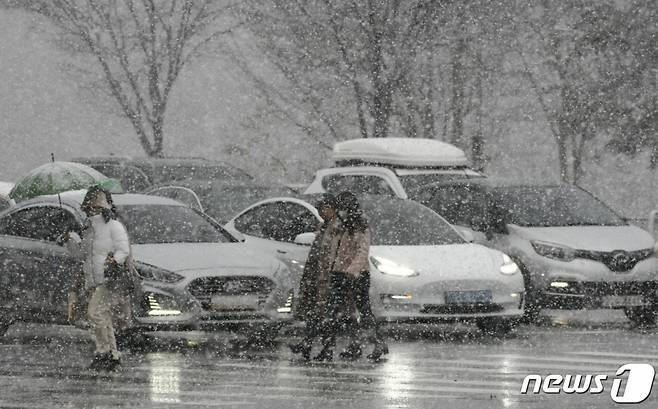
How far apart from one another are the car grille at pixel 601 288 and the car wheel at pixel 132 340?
4.78 metres

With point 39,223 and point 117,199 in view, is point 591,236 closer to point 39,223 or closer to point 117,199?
point 117,199

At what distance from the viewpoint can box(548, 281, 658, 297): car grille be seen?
1922cm

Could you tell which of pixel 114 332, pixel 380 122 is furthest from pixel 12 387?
pixel 380 122

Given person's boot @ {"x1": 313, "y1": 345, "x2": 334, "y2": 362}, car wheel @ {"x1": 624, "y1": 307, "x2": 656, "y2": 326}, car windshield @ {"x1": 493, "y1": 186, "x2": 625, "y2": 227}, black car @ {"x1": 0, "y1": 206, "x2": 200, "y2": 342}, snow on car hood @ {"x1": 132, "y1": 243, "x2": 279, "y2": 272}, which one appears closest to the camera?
person's boot @ {"x1": 313, "y1": 345, "x2": 334, "y2": 362}

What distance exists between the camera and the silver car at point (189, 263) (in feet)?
54.0

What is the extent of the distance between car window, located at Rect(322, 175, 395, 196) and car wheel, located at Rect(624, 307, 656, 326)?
3.69 metres

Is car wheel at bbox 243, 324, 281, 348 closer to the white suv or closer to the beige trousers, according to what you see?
the beige trousers

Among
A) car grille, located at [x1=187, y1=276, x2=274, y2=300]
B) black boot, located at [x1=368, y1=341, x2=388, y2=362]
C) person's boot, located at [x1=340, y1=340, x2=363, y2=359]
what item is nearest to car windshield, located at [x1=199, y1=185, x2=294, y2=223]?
car grille, located at [x1=187, y1=276, x2=274, y2=300]

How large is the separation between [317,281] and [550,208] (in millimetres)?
5430

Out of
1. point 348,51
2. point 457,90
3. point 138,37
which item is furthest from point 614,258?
point 138,37

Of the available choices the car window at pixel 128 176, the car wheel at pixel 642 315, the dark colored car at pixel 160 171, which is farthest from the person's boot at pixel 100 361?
the car window at pixel 128 176

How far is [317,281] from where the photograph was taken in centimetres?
1584

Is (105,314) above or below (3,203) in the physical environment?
above

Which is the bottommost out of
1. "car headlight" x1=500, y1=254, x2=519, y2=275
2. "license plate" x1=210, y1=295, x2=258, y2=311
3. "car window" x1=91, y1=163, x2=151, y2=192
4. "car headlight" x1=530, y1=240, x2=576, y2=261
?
"car window" x1=91, y1=163, x2=151, y2=192
